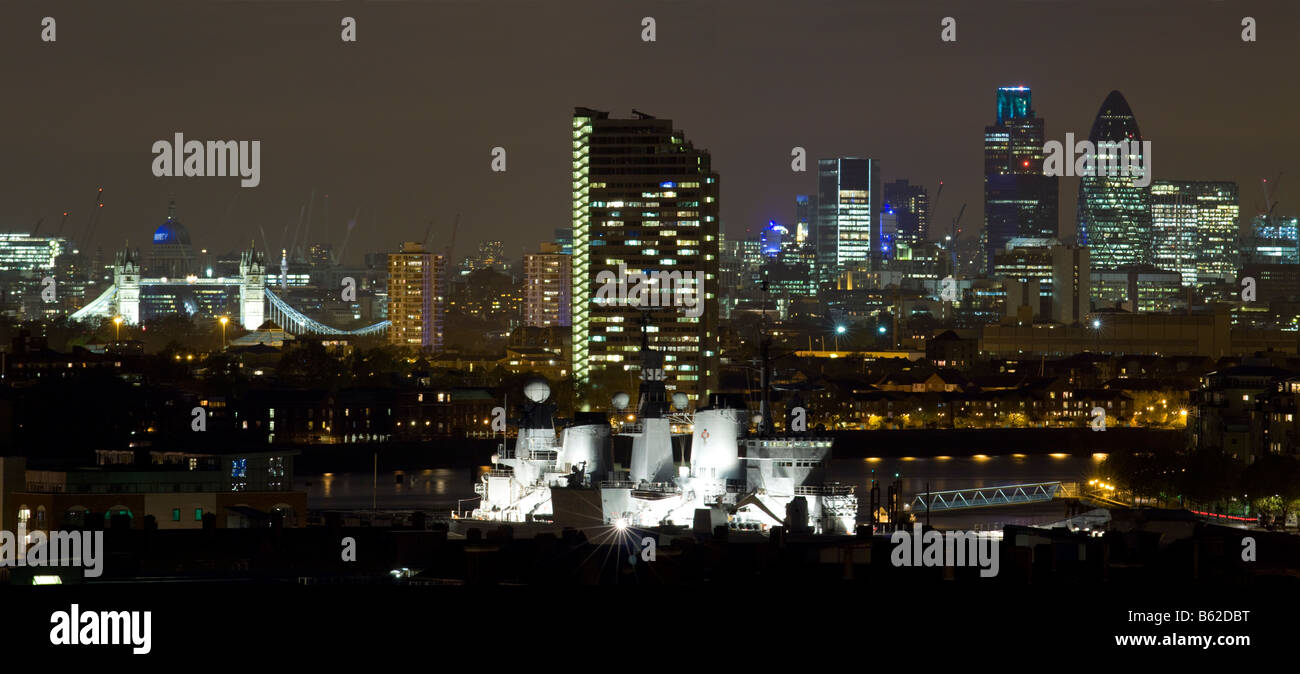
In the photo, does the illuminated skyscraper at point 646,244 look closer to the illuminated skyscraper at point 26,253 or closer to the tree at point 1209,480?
the tree at point 1209,480

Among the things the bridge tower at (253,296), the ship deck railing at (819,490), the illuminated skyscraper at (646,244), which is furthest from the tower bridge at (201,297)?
the ship deck railing at (819,490)
